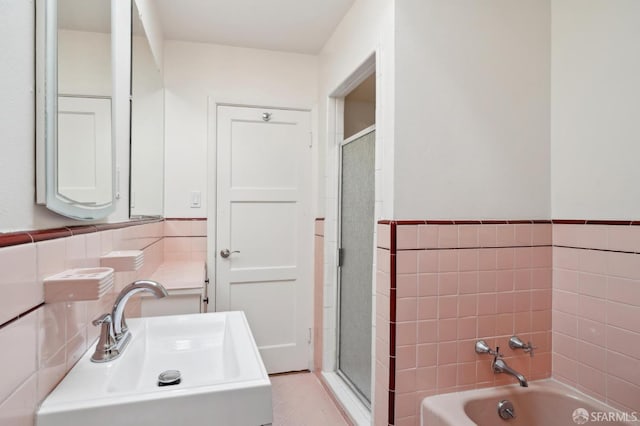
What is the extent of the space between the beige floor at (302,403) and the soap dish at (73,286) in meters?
1.49

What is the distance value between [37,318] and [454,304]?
1.47 metres

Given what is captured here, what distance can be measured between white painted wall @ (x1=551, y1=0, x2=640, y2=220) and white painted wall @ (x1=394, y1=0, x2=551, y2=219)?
0.06 meters

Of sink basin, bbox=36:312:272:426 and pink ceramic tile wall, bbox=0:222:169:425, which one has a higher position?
pink ceramic tile wall, bbox=0:222:169:425

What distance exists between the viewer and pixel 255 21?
2209mm

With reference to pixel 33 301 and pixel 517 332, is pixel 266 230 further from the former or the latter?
pixel 33 301

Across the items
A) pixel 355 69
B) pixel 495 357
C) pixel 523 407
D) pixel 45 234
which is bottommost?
pixel 523 407

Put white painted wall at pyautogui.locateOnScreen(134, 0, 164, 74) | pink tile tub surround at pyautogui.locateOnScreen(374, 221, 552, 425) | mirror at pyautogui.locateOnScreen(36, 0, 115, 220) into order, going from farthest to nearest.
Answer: white painted wall at pyautogui.locateOnScreen(134, 0, 164, 74)
pink tile tub surround at pyautogui.locateOnScreen(374, 221, 552, 425)
mirror at pyautogui.locateOnScreen(36, 0, 115, 220)

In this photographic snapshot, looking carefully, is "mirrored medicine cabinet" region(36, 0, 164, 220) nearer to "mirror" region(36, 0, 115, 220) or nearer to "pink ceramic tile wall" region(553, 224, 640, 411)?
"mirror" region(36, 0, 115, 220)

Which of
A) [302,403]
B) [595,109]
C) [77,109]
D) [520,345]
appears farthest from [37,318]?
[595,109]

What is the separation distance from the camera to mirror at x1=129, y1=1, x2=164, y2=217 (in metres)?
1.53

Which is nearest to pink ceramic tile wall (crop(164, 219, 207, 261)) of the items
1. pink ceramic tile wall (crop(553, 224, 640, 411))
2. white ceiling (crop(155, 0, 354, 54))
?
white ceiling (crop(155, 0, 354, 54))

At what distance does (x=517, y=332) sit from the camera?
1653 millimetres

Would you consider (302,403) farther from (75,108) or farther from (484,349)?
(75,108)

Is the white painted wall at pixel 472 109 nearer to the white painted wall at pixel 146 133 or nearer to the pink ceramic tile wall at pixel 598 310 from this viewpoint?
the pink ceramic tile wall at pixel 598 310
